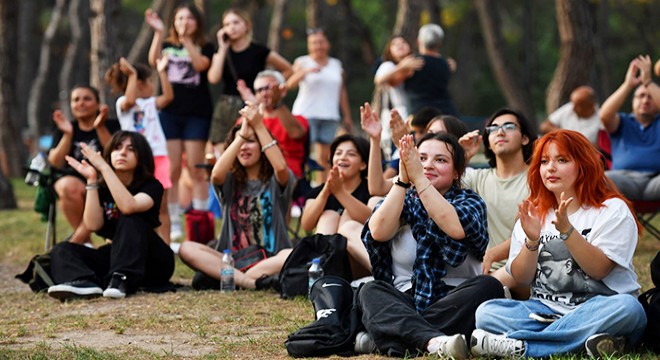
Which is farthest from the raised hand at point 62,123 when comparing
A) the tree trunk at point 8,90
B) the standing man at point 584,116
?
the tree trunk at point 8,90

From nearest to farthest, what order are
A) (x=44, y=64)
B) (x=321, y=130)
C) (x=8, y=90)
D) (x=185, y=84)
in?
(x=185, y=84) < (x=321, y=130) < (x=8, y=90) < (x=44, y=64)

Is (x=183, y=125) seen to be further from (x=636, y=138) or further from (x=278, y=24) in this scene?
(x=278, y=24)

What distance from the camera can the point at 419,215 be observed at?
568cm

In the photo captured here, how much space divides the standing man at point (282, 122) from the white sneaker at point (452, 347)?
485cm

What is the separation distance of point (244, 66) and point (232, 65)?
0.12 meters

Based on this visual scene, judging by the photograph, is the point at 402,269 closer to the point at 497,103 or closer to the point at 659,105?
the point at 659,105

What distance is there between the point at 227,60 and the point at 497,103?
35.2 meters

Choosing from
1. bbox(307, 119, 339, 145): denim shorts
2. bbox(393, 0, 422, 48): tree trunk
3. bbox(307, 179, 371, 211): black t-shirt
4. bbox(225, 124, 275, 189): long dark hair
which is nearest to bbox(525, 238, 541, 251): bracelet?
bbox(307, 179, 371, 211): black t-shirt

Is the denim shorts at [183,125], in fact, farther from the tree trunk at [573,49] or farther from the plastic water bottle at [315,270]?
the tree trunk at [573,49]

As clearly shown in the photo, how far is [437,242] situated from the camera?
5.62m

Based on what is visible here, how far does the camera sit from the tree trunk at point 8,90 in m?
19.0

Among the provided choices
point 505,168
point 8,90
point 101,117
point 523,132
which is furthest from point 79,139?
point 8,90

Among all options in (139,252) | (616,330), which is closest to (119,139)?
(139,252)

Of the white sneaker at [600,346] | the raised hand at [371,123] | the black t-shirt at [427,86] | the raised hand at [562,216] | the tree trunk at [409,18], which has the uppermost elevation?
the tree trunk at [409,18]
